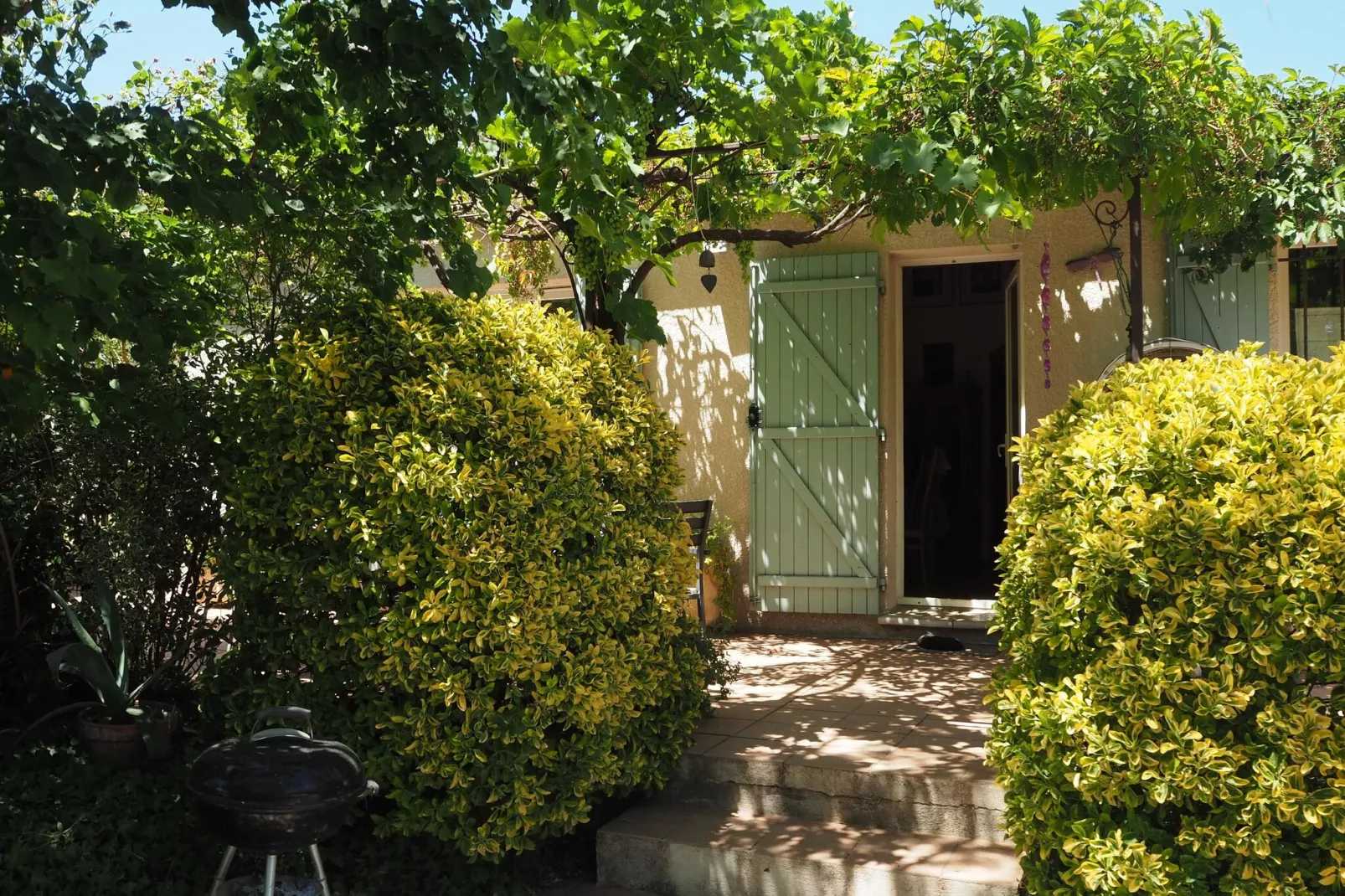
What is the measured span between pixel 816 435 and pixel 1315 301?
9.93 ft

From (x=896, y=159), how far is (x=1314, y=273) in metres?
3.69

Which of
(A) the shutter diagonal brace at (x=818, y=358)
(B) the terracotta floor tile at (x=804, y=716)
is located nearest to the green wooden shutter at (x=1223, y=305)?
(A) the shutter diagonal brace at (x=818, y=358)

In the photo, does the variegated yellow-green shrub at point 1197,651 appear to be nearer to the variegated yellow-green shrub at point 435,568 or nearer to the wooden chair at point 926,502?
the variegated yellow-green shrub at point 435,568

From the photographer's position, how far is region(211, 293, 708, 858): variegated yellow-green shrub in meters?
3.35

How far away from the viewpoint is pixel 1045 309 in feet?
22.0

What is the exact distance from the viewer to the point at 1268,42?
559 cm

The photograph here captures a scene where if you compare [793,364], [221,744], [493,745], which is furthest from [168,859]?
[793,364]

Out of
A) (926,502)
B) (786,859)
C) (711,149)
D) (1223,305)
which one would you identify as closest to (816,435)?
(926,502)

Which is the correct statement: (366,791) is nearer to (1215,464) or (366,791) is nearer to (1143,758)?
(1143,758)

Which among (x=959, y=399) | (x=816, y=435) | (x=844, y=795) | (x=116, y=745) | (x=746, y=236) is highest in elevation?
(x=746, y=236)

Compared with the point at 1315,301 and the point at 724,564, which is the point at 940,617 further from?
the point at 1315,301

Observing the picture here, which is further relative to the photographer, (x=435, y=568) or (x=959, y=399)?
(x=959, y=399)

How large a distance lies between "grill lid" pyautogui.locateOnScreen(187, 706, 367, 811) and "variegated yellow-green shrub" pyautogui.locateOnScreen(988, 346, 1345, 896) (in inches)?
70.7

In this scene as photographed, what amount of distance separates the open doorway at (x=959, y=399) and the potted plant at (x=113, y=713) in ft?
23.3
